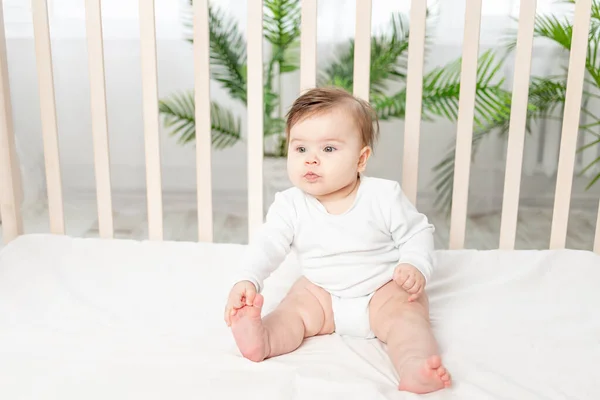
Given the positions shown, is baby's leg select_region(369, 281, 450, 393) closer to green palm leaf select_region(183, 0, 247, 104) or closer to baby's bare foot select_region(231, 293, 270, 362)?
baby's bare foot select_region(231, 293, 270, 362)

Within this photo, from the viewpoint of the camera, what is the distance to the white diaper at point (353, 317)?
979mm

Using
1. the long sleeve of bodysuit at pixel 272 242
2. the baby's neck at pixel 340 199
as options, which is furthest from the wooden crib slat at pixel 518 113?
the long sleeve of bodysuit at pixel 272 242

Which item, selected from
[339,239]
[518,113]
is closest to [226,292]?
[339,239]

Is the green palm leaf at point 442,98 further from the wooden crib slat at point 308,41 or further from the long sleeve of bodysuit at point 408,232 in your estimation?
the long sleeve of bodysuit at point 408,232

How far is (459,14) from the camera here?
2221mm

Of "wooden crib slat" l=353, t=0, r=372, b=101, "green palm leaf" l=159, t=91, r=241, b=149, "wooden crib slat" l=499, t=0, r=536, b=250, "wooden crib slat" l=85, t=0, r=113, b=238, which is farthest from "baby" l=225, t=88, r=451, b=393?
"green palm leaf" l=159, t=91, r=241, b=149

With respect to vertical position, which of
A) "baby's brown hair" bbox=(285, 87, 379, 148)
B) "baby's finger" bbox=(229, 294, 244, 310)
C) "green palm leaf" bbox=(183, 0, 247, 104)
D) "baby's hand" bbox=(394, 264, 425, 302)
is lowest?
"baby's finger" bbox=(229, 294, 244, 310)

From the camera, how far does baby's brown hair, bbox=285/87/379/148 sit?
998 mm

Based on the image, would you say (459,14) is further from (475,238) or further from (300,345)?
(300,345)

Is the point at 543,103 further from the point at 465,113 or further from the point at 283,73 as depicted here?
the point at 465,113

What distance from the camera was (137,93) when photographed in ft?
7.77

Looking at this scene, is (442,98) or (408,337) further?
(442,98)

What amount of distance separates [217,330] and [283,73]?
135 cm

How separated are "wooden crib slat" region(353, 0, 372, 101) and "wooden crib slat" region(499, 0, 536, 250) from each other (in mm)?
297
